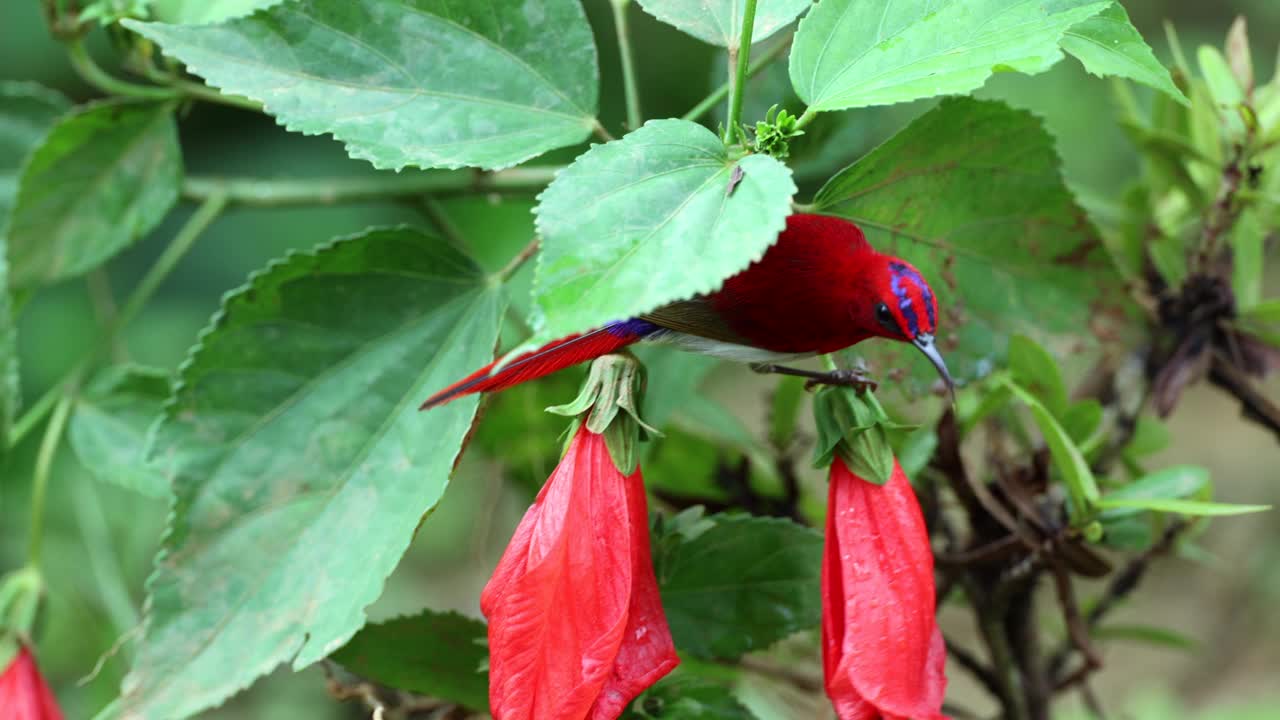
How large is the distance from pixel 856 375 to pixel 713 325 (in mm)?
53

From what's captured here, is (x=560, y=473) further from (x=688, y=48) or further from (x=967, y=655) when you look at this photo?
(x=688, y=48)

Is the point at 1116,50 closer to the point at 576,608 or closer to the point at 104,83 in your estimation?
the point at 576,608

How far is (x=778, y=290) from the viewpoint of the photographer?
27 centimetres

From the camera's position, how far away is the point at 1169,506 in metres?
0.34

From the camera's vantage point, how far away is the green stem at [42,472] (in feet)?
1.45

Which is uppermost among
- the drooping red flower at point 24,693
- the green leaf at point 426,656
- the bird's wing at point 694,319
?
the bird's wing at point 694,319

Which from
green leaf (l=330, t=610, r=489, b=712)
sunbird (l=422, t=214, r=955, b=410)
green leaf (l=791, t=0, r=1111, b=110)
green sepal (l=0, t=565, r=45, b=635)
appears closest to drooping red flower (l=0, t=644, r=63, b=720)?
green sepal (l=0, t=565, r=45, b=635)

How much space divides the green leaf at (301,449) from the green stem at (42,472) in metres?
0.14

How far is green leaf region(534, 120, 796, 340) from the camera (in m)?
0.22

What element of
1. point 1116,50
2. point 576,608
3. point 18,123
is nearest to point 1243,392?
point 1116,50

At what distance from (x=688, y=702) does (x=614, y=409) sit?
3.7 inches

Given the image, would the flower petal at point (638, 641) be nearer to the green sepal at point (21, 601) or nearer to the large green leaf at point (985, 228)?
the large green leaf at point (985, 228)

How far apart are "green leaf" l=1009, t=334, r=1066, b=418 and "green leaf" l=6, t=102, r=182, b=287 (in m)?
0.33

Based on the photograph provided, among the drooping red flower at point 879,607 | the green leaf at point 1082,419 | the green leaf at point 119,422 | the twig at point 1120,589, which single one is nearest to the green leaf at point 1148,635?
the twig at point 1120,589
